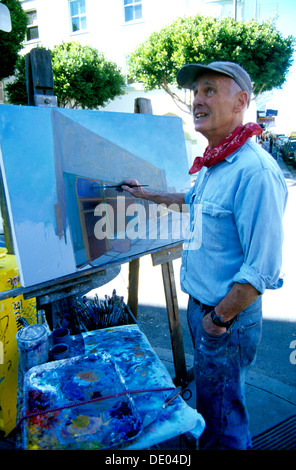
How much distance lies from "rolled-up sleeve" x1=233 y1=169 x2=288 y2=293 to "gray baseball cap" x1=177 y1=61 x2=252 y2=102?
47 centimetres

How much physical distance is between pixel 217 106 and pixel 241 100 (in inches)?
4.5

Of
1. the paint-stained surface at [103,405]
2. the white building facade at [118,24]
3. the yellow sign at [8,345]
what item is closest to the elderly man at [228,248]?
the paint-stained surface at [103,405]

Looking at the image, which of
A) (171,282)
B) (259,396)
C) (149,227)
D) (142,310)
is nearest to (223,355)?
(171,282)

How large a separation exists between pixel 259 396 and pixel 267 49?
42.1ft

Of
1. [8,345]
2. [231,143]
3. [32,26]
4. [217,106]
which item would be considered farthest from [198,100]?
[32,26]

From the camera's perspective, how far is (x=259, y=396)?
239cm

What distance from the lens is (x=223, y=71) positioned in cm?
138

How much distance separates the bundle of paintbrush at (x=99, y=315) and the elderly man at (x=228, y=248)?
744 mm

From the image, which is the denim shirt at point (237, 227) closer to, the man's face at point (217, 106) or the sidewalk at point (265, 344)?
the man's face at point (217, 106)

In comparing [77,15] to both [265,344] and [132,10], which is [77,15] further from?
[265,344]

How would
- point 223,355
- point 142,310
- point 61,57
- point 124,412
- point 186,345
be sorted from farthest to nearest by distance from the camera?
point 61,57 → point 142,310 → point 186,345 → point 223,355 → point 124,412

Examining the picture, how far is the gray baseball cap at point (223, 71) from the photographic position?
139cm

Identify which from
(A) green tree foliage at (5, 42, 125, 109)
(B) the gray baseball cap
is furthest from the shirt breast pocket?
(A) green tree foliage at (5, 42, 125, 109)

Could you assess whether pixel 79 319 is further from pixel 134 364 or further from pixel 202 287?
pixel 202 287
